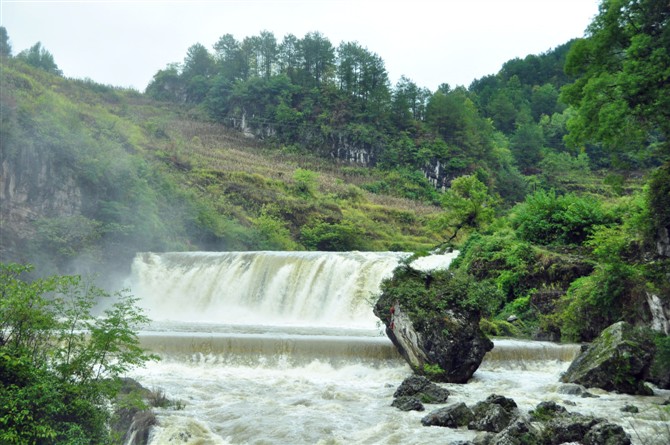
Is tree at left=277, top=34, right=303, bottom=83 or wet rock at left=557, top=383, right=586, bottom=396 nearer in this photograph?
wet rock at left=557, top=383, right=586, bottom=396

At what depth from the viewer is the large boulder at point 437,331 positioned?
12719 mm

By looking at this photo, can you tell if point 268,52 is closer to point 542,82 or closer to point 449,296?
point 542,82

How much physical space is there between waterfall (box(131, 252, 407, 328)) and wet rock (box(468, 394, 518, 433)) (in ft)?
47.1

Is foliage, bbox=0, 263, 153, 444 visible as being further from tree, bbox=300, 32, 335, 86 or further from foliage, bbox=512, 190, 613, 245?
tree, bbox=300, 32, 335, 86

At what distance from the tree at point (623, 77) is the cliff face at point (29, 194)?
1033 inches

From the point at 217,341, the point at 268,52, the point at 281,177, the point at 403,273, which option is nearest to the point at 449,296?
the point at 403,273

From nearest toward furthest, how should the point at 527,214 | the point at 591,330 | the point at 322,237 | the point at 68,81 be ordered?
the point at 591,330
the point at 527,214
the point at 322,237
the point at 68,81

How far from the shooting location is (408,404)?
1022cm

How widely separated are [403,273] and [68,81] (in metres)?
64.5

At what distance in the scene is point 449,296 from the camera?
13219 mm

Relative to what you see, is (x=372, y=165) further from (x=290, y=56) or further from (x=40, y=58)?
(x=40, y=58)

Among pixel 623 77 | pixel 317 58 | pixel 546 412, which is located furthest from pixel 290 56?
pixel 546 412

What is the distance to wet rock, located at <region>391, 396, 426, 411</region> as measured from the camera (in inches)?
Result: 399

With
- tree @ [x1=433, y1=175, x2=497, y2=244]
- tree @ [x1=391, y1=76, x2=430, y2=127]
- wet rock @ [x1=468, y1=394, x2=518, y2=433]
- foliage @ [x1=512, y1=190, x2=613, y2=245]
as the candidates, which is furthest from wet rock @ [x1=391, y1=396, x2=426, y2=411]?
tree @ [x1=391, y1=76, x2=430, y2=127]
